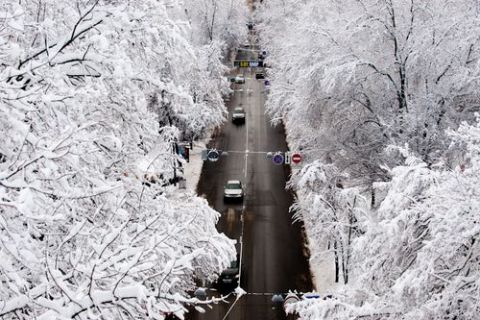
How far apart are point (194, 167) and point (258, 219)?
7860mm

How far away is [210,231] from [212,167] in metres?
23.3

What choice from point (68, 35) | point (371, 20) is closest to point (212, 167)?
point (371, 20)

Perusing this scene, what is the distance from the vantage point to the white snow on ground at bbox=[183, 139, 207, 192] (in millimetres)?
29531

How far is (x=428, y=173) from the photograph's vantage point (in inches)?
340

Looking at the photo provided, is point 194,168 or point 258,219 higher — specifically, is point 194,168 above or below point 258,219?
above

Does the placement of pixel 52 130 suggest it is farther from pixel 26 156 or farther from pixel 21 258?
pixel 21 258

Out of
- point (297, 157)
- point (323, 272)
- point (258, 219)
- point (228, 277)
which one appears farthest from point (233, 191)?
point (228, 277)

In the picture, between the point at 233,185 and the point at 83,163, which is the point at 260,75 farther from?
the point at 83,163

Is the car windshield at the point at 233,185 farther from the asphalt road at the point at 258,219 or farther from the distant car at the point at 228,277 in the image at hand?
the distant car at the point at 228,277

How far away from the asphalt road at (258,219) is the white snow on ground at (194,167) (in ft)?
1.24

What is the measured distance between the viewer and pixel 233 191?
27.2m

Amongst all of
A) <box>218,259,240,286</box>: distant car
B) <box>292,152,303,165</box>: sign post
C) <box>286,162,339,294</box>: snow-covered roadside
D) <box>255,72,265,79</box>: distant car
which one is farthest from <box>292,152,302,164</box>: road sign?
<box>255,72,265,79</box>: distant car

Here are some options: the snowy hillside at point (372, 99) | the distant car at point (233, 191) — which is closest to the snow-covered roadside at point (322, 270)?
the snowy hillside at point (372, 99)

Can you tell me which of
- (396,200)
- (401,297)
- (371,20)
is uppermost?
(371,20)
